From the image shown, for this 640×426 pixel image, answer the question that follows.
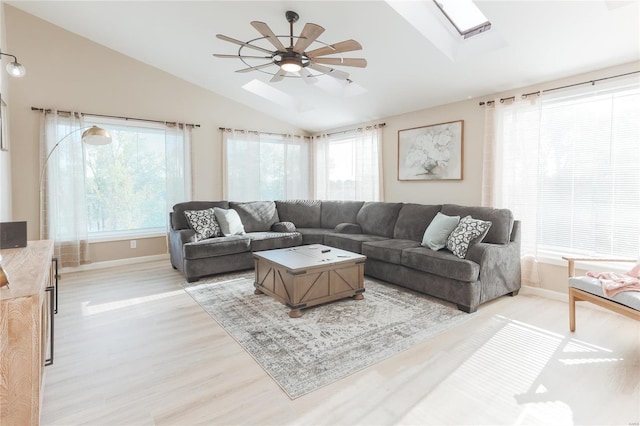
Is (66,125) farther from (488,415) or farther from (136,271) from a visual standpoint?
(488,415)

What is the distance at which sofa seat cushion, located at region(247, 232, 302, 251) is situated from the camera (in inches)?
179

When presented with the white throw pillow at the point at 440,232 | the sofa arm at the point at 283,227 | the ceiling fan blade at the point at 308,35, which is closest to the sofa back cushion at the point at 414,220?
the white throw pillow at the point at 440,232

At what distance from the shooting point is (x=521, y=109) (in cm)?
372

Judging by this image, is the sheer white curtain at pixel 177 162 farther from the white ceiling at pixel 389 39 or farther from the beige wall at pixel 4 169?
the beige wall at pixel 4 169

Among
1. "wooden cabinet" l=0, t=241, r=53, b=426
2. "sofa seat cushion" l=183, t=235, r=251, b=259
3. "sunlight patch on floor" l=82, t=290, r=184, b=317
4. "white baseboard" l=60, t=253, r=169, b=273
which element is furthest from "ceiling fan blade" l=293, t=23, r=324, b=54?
"white baseboard" l=60, t=253, r=169, b=273

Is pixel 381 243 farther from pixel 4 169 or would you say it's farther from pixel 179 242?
pixel 4 169

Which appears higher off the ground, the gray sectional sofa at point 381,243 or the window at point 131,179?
the window at point 131,179

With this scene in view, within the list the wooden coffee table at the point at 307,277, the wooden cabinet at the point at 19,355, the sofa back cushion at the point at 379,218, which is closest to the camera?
the wooden cabinet at the point at 19,355

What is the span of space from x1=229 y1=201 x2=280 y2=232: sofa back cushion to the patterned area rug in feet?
4.93

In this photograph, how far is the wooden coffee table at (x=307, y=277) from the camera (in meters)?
3.03

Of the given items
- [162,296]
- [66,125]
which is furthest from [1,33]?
[162,296]

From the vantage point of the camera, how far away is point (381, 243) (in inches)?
162

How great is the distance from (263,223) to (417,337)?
332 centimetres

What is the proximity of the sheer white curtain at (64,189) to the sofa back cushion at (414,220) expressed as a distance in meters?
4.43
